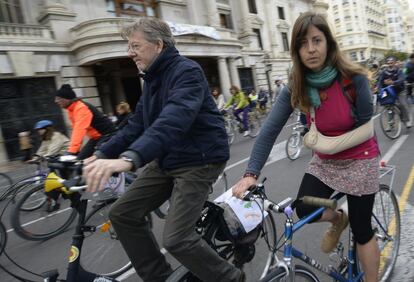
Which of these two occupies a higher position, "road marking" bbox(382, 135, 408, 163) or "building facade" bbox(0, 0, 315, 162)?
"building facade" bbox(0, 0, 315, 162)

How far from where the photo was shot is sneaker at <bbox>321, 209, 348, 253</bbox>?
2.34 meters

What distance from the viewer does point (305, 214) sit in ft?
Result: 6.72

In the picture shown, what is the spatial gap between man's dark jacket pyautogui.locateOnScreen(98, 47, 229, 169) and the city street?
998 mm

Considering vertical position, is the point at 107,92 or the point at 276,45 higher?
the point at 276,45

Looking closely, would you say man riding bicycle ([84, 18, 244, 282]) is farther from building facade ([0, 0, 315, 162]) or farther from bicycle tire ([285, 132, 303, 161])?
building facade ([0, 0, 315, 162])

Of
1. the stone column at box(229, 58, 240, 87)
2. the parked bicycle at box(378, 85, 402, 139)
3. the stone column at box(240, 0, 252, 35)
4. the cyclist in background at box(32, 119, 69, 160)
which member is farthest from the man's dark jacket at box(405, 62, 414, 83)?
the stone column at box(240, 0, 252, 35)

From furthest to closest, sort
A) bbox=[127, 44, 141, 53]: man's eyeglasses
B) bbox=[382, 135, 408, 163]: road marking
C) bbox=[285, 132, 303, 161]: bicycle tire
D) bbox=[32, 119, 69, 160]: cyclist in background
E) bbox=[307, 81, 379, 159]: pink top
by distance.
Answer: bbox=[285, 132, 303, 161]: bicycle tire < bbox=[382, 135, 408, 163]: road marking < bbox=[32, 119, 69, 160]: cyclist in background < bbox=[127, 44, 141, 53]: man's eyeglasses < bbox=[307, 81, 379, 159]: pink top

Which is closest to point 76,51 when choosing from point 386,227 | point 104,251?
point 104,251

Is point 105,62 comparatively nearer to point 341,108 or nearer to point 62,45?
point 62,45

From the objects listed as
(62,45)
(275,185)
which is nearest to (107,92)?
(62,45)

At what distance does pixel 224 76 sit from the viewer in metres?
24.5

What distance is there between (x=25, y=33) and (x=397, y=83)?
14330 mm

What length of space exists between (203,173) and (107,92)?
18.8 metres

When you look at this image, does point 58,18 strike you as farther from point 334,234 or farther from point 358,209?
point 358,209
